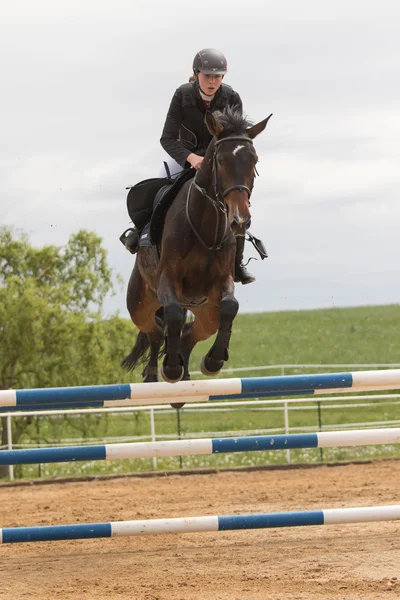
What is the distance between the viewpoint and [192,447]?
19.6 feet

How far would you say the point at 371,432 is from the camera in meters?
6.11

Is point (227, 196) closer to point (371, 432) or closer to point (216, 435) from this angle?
point (371, 432)

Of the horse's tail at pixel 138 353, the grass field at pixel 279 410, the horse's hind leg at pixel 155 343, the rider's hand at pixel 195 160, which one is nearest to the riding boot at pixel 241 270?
the rider's hand at pixel 195 160

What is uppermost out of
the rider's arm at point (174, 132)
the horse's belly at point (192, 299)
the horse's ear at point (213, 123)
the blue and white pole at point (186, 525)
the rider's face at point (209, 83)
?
the rider's face at point (209, 83)

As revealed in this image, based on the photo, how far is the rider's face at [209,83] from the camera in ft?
21.0

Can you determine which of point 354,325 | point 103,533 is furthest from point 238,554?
point 354,325

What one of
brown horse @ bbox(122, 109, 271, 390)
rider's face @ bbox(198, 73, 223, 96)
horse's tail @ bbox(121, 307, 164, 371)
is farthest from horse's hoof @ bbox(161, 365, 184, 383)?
rider's face @ bbox(198, 73, 223, 96)

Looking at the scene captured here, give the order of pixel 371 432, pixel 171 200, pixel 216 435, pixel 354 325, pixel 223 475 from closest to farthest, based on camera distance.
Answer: pixel 371 432 → pixel 171 200 → pixel 223 475 → pixel 216 435 → pixel 354 325

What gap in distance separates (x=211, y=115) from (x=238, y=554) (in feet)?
11.2

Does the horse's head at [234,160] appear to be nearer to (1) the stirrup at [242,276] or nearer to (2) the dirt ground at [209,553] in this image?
(1) the stirrup at [242,276]

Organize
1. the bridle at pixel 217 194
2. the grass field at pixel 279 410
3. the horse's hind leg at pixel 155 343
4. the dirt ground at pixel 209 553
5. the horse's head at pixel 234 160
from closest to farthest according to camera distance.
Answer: the horse's head at pixel 234 160, the bridle at pixel 217 194, the dirt ground at pixel 209 553, the horse's hind leg at pixel 155 343, the grass field at pixel 279 410

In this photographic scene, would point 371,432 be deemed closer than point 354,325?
Yes

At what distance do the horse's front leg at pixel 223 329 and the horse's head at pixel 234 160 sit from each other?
72cm

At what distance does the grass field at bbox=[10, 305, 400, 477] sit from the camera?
17.2 m
